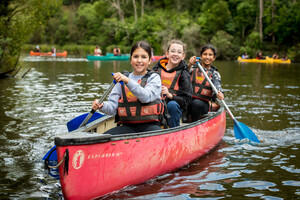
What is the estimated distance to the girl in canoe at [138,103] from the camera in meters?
3.68

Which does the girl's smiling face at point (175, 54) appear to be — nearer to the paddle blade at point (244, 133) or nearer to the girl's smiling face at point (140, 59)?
the girl's smiling face at point (140, 59)

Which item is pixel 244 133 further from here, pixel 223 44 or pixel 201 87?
pixel 223 44

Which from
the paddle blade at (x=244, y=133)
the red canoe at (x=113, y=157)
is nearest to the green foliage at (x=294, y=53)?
the paddle blade at (x=244, y=133)

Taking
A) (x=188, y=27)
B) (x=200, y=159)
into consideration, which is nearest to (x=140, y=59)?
(x=200, y=159)

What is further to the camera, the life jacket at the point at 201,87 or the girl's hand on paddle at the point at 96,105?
the life jacket at the point at 201,87

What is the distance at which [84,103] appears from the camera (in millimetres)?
8336

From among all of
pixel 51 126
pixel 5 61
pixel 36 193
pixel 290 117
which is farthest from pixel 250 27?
pixel 36 193

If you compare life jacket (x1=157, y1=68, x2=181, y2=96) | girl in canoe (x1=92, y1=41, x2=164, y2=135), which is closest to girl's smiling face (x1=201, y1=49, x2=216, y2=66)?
life jacket (x1=157, y1=68, x2=181, y2=96)

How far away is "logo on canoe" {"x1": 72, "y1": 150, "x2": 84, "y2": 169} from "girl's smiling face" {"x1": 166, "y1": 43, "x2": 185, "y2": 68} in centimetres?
216

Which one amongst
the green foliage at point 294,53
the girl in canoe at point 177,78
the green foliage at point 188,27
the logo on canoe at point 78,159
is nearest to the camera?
the logo on canoe at point 78,159

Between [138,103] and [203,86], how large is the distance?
6.57 feet

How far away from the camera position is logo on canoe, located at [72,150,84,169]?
2.94 m

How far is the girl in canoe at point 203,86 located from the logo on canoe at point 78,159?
2596 millimetres

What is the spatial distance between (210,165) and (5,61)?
33.9ft
